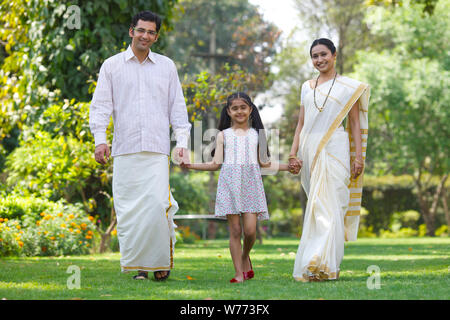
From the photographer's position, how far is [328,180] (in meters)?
5.64

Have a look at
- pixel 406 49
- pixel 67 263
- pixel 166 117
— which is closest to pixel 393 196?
pixel 406 49

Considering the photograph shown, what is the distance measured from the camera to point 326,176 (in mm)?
5637

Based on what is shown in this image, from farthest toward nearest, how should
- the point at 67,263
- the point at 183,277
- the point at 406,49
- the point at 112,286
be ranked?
the point at 406,49 → the point at 67,263 → the point at 183,277 → the point at 112,286

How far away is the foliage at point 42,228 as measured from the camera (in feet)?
29.3

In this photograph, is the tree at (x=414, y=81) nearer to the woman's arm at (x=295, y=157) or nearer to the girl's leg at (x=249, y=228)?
the woman's arm at (x=295, y=157)

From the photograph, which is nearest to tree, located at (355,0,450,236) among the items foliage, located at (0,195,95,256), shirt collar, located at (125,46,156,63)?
foliage, located at (0,195,95,256)

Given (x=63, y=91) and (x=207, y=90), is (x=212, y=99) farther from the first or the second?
(x=63, y=91)

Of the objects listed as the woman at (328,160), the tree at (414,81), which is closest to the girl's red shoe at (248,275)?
the woman at (328,160)

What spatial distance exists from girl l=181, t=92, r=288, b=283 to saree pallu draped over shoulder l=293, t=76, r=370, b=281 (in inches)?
14.4

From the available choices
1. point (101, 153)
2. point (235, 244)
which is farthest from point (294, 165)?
point (101, 153)

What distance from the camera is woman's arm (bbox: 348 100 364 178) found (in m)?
5.77

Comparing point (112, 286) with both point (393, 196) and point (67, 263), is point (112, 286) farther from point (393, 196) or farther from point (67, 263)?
point (393, 196)

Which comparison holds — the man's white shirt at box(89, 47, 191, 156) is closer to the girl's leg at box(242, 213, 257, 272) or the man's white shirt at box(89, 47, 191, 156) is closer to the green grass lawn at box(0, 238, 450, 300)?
the girl's leg at box(242, 213, 257, 272)
